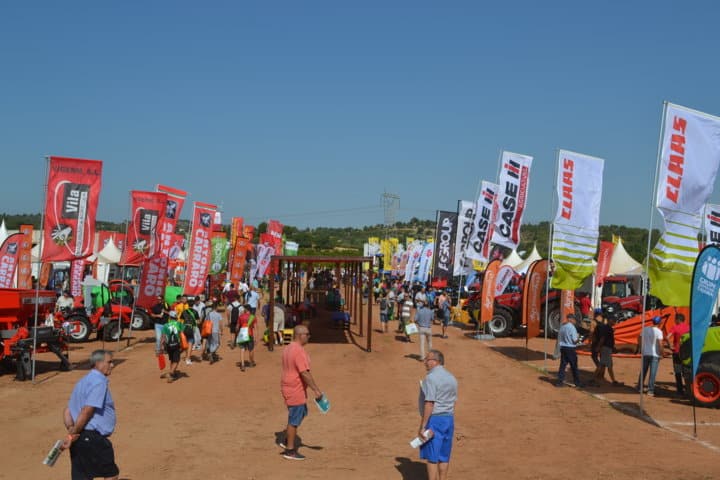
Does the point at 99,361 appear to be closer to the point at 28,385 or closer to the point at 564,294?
the point at 28,385

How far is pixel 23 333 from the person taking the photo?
1347 centimetres

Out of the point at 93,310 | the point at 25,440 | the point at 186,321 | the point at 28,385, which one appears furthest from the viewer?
the point at 93,310

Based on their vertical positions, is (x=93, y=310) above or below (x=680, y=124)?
below

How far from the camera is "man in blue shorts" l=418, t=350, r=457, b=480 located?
6184 millimetres

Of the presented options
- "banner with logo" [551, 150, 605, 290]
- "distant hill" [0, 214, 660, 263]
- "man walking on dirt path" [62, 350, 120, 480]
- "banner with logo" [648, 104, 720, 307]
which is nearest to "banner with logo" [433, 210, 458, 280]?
"banner with logo" [551, 150, 605, 290]

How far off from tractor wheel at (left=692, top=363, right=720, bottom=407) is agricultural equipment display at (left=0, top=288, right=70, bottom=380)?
12486 millimetres

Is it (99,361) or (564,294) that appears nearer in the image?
(99,361)

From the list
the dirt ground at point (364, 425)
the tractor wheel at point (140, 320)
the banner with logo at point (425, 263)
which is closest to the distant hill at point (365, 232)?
the banner with logo at point (425, 263)

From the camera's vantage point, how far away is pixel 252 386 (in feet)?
43.2

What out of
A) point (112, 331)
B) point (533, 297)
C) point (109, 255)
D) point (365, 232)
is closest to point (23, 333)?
point (112, 331)

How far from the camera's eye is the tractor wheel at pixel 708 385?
11086 millimetres

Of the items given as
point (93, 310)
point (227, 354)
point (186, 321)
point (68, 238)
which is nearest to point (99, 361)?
point (68, 238)

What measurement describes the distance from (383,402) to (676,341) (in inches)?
222

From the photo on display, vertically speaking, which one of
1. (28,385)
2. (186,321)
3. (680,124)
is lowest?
(28,385)
